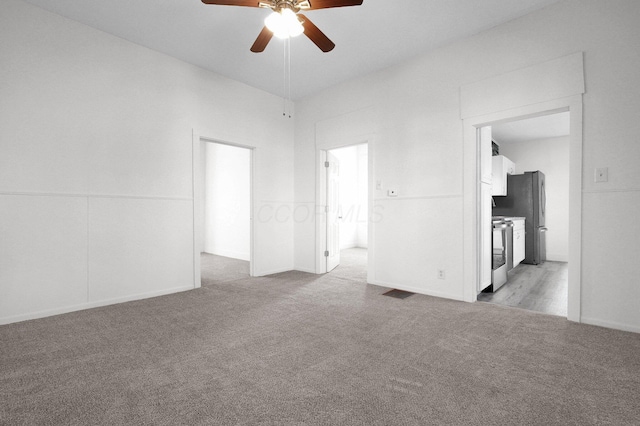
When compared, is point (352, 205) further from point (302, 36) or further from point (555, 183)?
point (302, 36)

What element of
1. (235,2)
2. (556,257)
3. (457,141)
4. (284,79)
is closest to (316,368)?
(235,2)

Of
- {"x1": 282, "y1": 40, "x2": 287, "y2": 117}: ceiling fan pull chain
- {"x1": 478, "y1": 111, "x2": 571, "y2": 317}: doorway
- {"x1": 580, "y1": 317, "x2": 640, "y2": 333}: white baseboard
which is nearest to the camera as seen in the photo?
{"x1": 580, "y1": 317, "x2": 640, "y2": 333}: white baseboard

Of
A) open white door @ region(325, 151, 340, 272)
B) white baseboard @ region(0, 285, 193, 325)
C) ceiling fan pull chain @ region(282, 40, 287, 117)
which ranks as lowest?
white baseboard @ region(0, 285, 193, 325)

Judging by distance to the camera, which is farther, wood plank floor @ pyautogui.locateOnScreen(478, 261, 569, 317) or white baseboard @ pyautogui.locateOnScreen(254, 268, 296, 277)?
white baseboard @ pyautogui.locateOnScreen(254, 268, 296, 277)

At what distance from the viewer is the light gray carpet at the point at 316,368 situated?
4.74 ft

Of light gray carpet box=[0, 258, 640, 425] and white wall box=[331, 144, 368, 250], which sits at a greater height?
white wall box=[331, 144, 368, 250]

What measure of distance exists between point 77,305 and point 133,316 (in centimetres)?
66

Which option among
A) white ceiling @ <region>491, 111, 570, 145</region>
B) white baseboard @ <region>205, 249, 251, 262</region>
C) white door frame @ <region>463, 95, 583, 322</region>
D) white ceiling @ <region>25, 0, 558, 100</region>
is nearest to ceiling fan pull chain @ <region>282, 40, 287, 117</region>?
white ceiling @ <region>25, 0, 558, 100</region>

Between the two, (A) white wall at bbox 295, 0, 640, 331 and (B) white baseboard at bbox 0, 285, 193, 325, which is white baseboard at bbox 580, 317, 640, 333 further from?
(B) white baseboard at bbox 0, 285, 193, 325

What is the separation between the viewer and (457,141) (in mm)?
3299

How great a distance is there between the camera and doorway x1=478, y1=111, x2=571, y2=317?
15.7ft

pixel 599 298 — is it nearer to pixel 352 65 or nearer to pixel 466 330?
pixel 466 330

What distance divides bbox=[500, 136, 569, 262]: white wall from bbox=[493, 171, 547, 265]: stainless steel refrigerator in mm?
538

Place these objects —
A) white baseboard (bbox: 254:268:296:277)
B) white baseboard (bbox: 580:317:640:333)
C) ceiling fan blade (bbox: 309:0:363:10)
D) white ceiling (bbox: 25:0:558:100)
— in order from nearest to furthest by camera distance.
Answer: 1. ceiling fan blade (bbox: 309:0:363:10)
2. white baseboard (bbox: 580:317:640:333)
3. white ceiling (bbox: 25:0:558:100)
4. white baseboard (bbox: 254:268:296:277)
